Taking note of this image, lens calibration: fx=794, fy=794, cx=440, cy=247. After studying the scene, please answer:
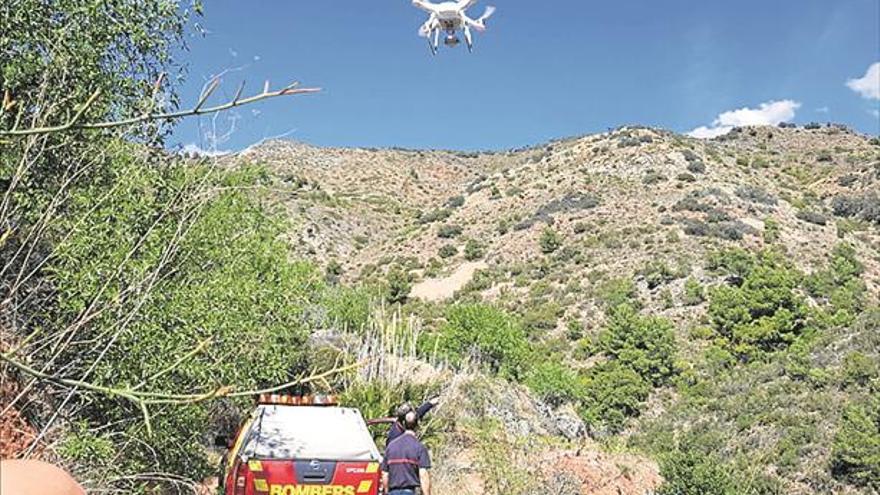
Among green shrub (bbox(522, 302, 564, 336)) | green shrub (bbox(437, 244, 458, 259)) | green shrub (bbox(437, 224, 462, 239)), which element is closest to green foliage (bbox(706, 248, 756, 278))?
green shrub (bbox(522, 302, 564, 336))

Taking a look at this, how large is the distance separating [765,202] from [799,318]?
698 inches

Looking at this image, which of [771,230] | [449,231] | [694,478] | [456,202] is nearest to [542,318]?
[771,230]

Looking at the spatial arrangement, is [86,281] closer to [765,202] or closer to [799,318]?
[799,318]

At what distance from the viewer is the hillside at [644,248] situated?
959 inches

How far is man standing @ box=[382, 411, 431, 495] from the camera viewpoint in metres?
7.60

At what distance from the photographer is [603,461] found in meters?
16.0

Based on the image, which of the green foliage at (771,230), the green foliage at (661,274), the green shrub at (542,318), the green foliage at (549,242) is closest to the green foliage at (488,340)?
the green shrub at (542,318)

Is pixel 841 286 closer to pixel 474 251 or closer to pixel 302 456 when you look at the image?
pixel 474 251

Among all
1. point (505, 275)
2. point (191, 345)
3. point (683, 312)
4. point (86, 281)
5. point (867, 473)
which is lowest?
point (867, 473)

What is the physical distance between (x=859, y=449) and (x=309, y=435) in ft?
55.7

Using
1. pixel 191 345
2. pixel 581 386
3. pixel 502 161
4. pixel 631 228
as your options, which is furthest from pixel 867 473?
pixel 502 161

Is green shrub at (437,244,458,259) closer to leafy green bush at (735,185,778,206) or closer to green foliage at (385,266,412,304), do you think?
green foliage at (385,266,412,304)

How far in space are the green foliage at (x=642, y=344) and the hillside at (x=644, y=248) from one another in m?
0.63

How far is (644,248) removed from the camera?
4756cm
